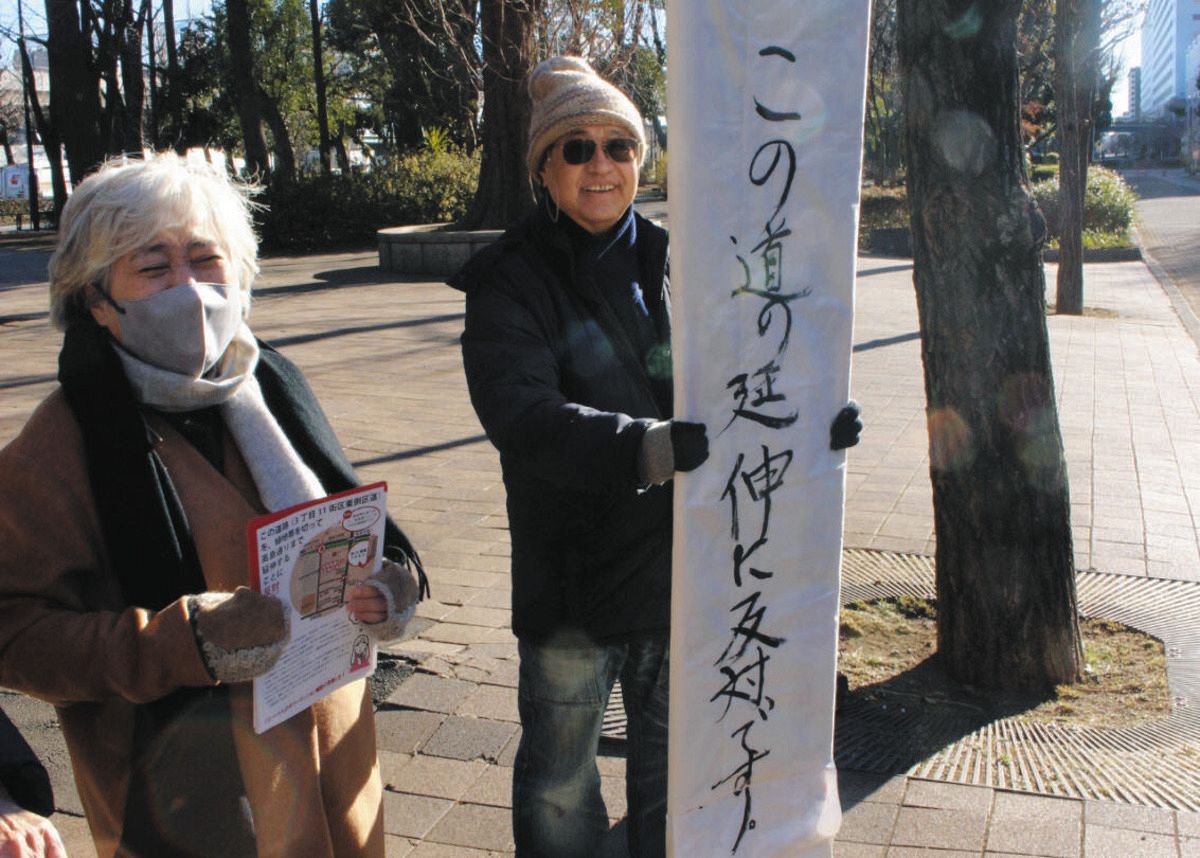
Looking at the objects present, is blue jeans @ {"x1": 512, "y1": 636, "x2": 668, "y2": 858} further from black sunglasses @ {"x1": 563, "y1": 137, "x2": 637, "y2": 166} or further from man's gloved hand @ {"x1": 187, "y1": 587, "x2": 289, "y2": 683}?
black sunglasses @ {"x1": 563, "y1": 137, "x2": 637, "y2": 166}

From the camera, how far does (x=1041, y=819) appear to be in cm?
317

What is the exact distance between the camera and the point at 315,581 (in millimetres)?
1976

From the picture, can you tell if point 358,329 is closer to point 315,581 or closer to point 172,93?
→ point 315,581

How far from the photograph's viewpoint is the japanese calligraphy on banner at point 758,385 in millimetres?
2041

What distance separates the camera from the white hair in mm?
1967

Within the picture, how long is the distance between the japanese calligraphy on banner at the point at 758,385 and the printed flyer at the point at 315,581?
0.55 meters

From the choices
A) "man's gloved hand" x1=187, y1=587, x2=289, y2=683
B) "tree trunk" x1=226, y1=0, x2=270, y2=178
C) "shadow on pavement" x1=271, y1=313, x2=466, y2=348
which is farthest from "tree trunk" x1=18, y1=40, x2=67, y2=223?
"man's gloved hand" x1=187, y1=587, x2=289, y2=683

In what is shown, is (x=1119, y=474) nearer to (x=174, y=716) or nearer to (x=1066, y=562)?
(x=1066, y=562)

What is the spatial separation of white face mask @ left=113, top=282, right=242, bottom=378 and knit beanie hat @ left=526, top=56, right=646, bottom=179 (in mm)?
743

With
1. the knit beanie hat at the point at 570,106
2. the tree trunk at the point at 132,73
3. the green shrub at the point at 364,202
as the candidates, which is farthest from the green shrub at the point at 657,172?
the knit beanie hat at the point at 570,106

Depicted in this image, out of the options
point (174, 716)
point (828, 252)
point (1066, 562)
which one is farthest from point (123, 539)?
point (1066, 562)

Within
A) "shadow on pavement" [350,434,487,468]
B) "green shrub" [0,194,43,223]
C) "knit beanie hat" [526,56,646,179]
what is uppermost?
"green shrub" [0,194,43,223]

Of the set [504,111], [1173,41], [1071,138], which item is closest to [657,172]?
[504,111]

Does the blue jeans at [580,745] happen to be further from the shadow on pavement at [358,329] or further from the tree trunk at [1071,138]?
the tree trunk at [1071,138]
